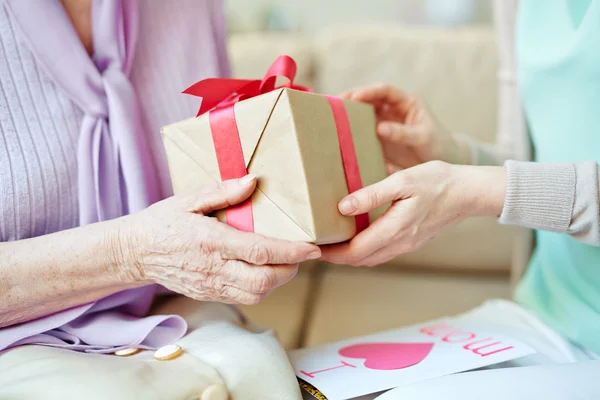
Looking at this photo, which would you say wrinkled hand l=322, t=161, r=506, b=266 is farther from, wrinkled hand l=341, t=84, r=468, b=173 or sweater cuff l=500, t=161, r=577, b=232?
wrinkled hand l=341, t=84, r=468, b=173

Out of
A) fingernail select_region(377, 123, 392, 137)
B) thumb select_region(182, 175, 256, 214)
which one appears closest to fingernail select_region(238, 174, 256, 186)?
thumb select_region(182, 175, 256, 214)

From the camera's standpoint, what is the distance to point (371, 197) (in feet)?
2.15

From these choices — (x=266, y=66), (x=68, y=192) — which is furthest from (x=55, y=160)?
(x=266, y=66)

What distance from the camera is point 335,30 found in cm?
158

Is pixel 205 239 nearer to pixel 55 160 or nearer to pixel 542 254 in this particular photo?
pixel 55 160

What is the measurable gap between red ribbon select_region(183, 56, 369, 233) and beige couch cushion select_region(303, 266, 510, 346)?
0.62 metres

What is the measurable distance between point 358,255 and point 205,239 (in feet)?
0.67

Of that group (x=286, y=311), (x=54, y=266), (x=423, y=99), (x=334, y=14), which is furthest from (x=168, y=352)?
(x=334, y=14)

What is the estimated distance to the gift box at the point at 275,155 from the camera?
60 cm

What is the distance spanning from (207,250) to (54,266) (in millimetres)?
194

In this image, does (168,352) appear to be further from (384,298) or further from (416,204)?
(384,298)

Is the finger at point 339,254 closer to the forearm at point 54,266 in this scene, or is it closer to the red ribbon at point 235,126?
the red ribbon at point 235,126

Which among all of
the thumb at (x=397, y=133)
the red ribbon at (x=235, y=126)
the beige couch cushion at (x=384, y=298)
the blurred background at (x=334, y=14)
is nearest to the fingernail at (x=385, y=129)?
the thumb at (x=397, y=133)

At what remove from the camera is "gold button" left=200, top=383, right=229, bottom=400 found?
23.0 inches
